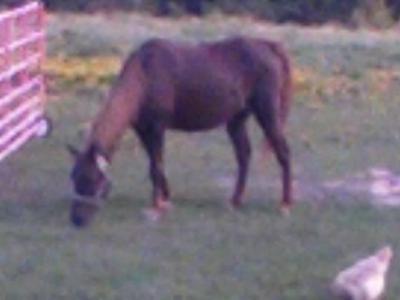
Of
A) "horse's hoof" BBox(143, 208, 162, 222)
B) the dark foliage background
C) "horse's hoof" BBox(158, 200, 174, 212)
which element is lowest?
the dark foliage background

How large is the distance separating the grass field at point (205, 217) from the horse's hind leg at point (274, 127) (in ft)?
0.60

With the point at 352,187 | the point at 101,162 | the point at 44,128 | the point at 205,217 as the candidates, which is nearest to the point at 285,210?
the point at 205,217

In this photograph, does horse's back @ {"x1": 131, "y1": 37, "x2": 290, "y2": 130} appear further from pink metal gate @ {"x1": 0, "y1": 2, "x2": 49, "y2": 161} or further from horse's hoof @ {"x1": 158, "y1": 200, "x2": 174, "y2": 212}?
pink metal gate @ {"x1": 0, "y1": 2, "x2": 49, "y2": 161}

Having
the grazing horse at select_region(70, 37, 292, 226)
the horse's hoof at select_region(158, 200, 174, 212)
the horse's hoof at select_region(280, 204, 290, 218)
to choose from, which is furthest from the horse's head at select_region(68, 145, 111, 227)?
the horse's hoof at select_region(280, 204, 290, 218)

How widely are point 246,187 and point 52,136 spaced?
3.51 m

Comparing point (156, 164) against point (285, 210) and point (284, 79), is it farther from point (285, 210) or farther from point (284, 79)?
point (284, 79)

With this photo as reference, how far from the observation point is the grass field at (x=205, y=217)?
388 inches

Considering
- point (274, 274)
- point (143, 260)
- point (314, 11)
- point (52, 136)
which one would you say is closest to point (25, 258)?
point (143, 260)

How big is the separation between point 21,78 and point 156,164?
358 centimetres

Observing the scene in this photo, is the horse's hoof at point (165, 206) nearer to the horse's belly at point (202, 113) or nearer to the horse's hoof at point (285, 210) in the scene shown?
the horse's belly at point (202, 113)

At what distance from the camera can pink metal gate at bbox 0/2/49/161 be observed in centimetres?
1421

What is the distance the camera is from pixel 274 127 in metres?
12.7

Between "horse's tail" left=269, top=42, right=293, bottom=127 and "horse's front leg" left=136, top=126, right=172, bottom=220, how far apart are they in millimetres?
1066

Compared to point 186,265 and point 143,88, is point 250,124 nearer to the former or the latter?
point 143,88
